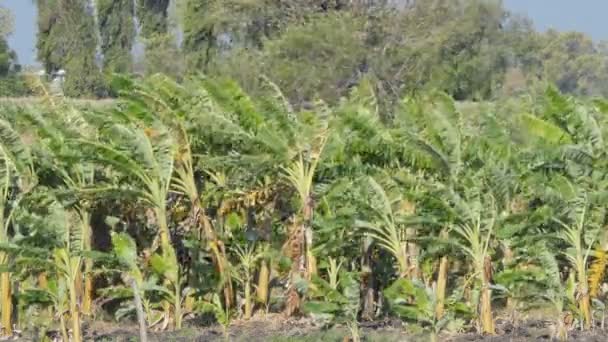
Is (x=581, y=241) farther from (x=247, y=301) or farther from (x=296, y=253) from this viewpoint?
(x=247, y=301)

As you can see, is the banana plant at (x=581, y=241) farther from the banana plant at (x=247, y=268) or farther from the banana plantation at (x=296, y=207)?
the banana plant at (x=247, y=268)

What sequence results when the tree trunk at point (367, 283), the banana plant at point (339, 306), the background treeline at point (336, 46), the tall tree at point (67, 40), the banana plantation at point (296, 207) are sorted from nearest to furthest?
the banana plant at point (339, 306) → the banana plantation at point (296, 207) → the tree trunk at point (367, 283) → the background treeline at point (336, 46) → the tall tree at point (67, 40)

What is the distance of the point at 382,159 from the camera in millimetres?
15430

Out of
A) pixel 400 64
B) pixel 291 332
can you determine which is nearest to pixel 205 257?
pixel 291 332

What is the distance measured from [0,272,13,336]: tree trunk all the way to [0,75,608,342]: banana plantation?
0.03 m

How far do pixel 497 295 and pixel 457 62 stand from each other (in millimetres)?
18716

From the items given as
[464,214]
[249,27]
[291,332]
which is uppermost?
[249,27]

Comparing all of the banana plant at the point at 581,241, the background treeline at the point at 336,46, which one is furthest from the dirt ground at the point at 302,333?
the background treeline at the point at 336,46

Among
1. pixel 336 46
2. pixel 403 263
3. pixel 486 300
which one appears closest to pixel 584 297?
pixel 486 300

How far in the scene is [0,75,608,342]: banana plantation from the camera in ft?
48.2

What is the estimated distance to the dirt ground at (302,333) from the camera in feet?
47.3

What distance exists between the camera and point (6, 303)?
15.8 metres

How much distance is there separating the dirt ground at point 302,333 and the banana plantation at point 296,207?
138mm

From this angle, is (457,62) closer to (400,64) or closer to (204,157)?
(400,64)
